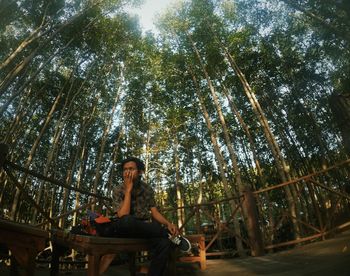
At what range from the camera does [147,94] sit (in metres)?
16.7

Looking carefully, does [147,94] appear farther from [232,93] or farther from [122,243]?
[122,243]

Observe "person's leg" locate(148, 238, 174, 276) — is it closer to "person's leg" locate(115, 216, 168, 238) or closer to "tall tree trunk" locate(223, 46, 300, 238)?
"person's leg" locate(115, 216, 168, 238)

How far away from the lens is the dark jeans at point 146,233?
242 centimetres

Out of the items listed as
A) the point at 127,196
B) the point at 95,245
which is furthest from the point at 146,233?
the point at 95,245

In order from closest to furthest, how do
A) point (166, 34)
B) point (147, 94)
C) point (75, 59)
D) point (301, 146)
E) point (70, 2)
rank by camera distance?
point (70, 2) → point (75, 59) → point (301, 146) → point (166, 34) → point (147, 94)

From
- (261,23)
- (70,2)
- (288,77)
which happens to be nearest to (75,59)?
(70,2)

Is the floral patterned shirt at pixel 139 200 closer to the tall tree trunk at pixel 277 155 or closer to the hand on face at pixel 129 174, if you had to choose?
the hand on face at pixel 129 174

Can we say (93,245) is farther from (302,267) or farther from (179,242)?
(302,267)

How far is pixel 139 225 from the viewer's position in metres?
2.48

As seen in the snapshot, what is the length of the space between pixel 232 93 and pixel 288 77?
3.25 meters

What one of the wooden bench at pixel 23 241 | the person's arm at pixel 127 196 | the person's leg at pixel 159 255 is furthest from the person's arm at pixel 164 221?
the wooden bench at pixel 23 241

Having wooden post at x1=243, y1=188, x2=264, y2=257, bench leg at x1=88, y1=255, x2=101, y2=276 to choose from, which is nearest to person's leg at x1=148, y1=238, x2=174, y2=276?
bench leg at x1=88, y1=255, x2=101, y2=276

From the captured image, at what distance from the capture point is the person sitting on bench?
2.42 m

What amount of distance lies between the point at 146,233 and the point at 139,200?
1.48 ft
